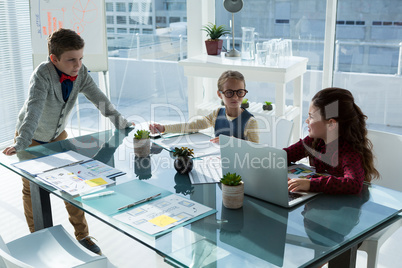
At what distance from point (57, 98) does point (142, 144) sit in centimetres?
62

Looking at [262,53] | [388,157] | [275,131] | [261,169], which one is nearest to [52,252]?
[261,169]

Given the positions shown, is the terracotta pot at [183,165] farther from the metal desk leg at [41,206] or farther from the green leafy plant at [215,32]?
the green leafy plant at [215,32]

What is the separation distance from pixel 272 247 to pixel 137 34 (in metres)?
3.43

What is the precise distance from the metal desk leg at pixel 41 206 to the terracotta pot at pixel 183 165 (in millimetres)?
680

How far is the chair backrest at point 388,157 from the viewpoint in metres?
2.13

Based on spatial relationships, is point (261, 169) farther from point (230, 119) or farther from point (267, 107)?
point (267, 107)

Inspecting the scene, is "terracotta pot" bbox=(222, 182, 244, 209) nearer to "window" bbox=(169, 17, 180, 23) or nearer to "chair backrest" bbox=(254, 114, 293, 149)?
"chair backrest" bbox=(254, 114, 293, 149)

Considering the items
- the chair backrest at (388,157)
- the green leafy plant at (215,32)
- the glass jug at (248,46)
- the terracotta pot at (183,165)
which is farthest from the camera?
the green leafy plant at (215,32)

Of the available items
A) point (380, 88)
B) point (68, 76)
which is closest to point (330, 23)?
point (380, 88)

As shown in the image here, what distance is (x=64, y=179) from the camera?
1.95 metres

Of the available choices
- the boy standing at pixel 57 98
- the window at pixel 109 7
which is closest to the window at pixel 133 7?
the window at pixel 109 7

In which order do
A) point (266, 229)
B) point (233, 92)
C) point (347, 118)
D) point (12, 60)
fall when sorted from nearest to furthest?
point (266, 229), point (347, 118), point (233, 92), point (12, 60)

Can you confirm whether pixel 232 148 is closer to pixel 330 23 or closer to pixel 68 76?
pixel 68 76

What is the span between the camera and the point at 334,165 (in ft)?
6.31
